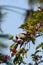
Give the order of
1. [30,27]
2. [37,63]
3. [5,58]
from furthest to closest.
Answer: [5,58] < [37,63] < [30,27]

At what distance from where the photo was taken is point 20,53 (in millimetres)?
1900

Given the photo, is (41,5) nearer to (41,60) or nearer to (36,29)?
(36,29)

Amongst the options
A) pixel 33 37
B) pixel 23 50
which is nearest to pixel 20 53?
pixel 23 50

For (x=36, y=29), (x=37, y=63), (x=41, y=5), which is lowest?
(x=37, y=63)

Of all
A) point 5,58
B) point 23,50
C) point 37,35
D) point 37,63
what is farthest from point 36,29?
point 5,58

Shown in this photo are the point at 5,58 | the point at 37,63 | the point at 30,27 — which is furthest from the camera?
the point at 5,58

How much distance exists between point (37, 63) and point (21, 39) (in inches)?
9.3

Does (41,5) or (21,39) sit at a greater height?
(41,5)

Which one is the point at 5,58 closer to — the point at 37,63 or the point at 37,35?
the point at 37,63

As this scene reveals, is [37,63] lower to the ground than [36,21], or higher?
lower

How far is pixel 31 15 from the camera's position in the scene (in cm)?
183

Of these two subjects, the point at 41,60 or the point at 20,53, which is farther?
the point at 41,60

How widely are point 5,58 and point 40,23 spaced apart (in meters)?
0.50

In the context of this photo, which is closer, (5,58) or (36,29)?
(36,29)
